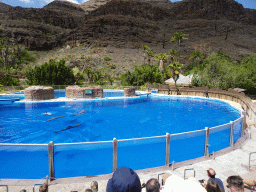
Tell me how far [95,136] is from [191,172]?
25.3 feet

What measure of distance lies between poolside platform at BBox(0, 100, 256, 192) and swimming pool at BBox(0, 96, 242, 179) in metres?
0.28

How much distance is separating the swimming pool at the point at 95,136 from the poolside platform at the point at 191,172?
0.28 metres

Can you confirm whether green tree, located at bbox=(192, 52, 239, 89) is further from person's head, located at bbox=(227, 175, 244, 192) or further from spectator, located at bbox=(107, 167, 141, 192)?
spectator, located at bbox=(107, 167, 141, 192)

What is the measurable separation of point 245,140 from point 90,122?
10665 millimetres

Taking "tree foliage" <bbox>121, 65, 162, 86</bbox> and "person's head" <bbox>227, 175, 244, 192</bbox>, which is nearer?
"person's head" <bbox>227, 175, 244, 192</bbox>

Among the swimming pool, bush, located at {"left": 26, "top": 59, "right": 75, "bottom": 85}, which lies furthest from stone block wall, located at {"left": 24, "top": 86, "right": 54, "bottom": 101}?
bush, located at {"left": 26, "top": 59, "right": 75, "bottom": 85}

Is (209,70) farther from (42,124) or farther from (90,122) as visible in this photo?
(42,124)

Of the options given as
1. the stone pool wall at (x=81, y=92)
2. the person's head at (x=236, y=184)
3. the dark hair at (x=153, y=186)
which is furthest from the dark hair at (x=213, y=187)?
the stone pool wall at (x=81, y=92)

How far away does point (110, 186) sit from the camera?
72.6 inches

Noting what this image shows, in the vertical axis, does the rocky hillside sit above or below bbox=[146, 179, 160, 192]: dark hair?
above

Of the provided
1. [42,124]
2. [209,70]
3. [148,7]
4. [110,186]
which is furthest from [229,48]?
[148,7]

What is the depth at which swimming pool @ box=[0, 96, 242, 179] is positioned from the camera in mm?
4516

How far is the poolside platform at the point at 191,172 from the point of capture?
411 centimetres

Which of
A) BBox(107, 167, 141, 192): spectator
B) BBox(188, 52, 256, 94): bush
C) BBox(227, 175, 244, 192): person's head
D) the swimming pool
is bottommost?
the swimming pool
